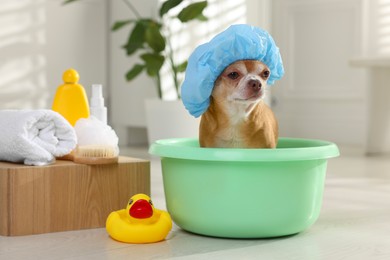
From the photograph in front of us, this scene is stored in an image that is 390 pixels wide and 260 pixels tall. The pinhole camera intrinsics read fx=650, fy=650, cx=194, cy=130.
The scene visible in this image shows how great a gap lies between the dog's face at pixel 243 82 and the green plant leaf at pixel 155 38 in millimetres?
1642

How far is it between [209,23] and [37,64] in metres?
0.94

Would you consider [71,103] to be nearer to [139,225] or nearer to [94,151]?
[94,151]

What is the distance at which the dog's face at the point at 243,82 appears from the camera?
52.1 inches

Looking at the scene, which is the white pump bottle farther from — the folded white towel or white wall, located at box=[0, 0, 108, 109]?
white wall, located at box=[0, 0, 108, 109]

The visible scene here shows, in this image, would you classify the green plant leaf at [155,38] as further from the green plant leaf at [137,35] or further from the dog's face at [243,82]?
the dog's face at [243,82]

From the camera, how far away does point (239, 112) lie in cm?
139

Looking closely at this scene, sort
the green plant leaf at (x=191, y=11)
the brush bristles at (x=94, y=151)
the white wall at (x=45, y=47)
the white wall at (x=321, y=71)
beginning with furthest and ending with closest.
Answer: the white wall at (x=321, y=71) < the white wall at (x=45, y=47) < the green plant leaf at (x=191, y=11) < the brush bristles at (x=94, y=151)

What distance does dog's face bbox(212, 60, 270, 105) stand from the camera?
132 centimetres

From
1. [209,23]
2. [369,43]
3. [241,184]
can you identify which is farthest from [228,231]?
[369,43]

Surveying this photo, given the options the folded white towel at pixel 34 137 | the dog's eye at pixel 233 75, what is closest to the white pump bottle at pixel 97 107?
the folded white towel at pixel 34 137

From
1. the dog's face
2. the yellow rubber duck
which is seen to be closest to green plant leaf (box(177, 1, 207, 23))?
the dog's face

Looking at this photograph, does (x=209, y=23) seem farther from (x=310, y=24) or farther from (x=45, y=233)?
(x=45, y=233)

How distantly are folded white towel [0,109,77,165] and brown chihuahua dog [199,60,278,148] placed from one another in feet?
1.03

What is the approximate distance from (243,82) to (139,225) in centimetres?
36
